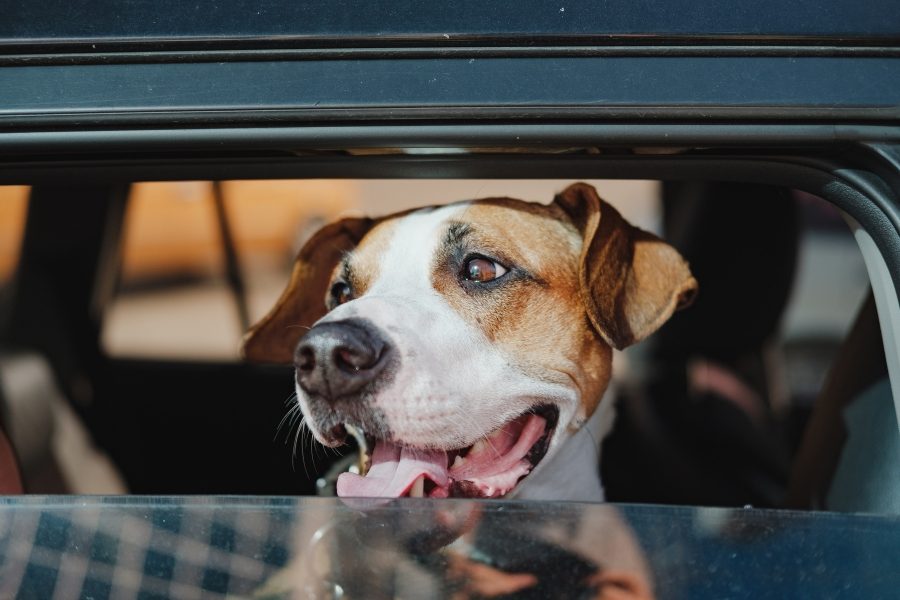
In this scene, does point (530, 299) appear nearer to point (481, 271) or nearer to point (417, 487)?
point (481, 271)

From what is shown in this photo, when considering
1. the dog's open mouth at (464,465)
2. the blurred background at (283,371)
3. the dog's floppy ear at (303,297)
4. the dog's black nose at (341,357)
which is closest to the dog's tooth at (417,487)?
the dog's open mouth at (464,465)

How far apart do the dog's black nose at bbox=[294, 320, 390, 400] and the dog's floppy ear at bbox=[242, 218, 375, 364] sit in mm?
647

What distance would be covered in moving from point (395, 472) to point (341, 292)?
25.5 inches

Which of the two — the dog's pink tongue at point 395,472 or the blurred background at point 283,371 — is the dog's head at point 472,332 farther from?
the blurred background at point 283,371

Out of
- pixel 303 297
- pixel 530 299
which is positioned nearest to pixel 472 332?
pixel 530 299

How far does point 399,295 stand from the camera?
1.90 metres

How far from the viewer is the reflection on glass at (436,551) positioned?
1.11 meters

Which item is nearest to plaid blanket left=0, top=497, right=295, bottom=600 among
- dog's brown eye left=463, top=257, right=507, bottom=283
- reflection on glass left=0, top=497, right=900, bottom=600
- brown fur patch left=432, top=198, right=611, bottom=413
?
reflection on glass left=0, top=497, right=900, bottom=600

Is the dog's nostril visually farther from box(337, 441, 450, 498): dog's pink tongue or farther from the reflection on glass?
the reflection on glass

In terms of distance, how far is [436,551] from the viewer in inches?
44.3

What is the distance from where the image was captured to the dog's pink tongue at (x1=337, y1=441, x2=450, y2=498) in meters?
1.71

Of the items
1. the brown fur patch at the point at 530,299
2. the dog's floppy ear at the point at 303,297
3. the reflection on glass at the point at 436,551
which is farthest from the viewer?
the dog's floppy ear at the point at 303,297

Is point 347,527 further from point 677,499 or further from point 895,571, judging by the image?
point 677,499

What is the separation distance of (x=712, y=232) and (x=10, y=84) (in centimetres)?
347
